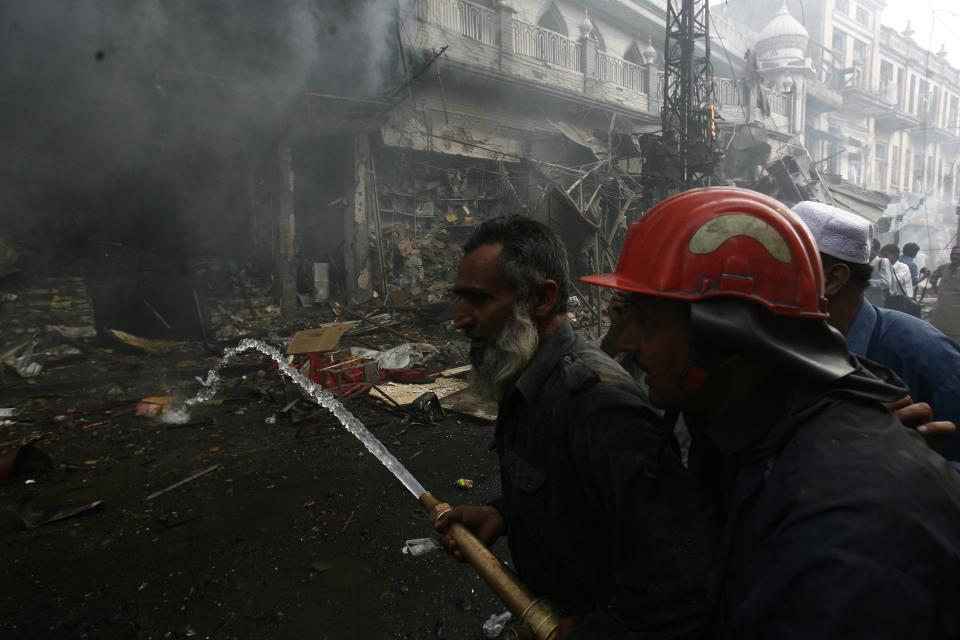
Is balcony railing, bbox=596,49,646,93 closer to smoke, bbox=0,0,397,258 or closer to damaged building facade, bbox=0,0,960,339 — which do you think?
damaged building facade, bbox=0,0,960,339

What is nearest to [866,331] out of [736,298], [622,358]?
[736,298]

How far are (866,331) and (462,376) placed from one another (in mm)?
5961

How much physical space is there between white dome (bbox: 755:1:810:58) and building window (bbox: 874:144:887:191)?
14.6 meters

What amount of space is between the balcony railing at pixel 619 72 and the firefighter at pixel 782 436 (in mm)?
18643

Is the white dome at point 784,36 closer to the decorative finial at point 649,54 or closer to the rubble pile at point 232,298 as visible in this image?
the decorative finial at point 649,54

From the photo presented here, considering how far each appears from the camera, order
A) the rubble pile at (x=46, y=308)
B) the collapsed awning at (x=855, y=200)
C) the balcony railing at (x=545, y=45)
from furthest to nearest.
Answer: the collapsed awning at (x=855, y=200) → the balcony railing at (x=545, y=45) → the rubble pile at (x=46, y=308)

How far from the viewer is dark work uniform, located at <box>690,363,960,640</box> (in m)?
0.66

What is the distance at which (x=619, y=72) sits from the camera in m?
18.4

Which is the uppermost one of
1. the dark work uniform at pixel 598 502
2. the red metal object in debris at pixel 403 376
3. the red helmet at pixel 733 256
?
the red helmet at pixel 733 256

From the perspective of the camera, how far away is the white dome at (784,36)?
2744 centimetres

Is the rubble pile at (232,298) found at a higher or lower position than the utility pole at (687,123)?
lower

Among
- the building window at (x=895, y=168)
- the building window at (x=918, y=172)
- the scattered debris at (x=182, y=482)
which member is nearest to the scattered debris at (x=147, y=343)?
the scattered debris at (x=182, y=482)

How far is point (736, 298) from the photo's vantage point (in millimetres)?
908

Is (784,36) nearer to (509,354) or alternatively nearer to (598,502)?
(509,354)
